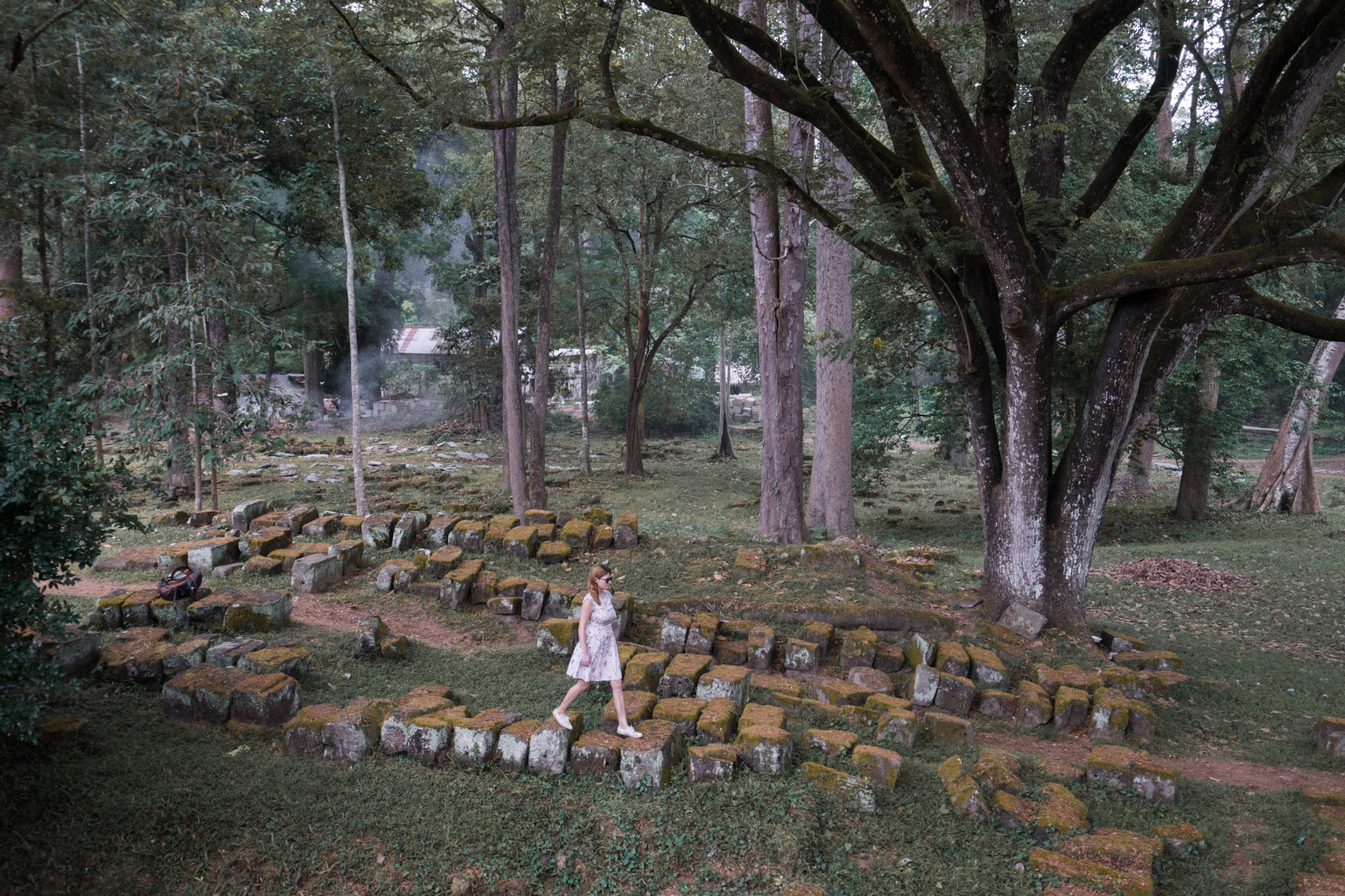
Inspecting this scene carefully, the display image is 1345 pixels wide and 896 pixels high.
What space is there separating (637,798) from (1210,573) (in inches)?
366

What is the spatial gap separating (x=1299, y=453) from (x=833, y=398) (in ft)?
31.7

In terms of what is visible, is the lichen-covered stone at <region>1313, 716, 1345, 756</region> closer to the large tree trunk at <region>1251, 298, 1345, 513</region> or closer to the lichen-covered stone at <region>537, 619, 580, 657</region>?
the lichen-covered stone at <region>537, 619, 580, 657</region>

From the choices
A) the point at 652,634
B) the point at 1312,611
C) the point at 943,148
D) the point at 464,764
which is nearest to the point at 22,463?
the point at 464,764

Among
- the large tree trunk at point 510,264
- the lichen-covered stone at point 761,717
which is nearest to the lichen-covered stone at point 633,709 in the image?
the lichen-covered stone at point 761,717

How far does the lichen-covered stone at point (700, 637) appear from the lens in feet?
21.3

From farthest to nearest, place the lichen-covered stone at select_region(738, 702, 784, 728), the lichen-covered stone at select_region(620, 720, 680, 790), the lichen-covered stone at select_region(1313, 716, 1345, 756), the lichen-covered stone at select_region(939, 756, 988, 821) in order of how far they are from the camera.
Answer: the lichen-covered stone at select_region(1313, 716, 1345, 756) < the lichen-covered stone at select_region(738, 702, 784, 728) < the lichen-covered stone at select_region(620, 720, 680, 790) < the lichen-covered stone at select_region(939, 756, 988, 821)

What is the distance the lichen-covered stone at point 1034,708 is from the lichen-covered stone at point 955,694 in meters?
0.34

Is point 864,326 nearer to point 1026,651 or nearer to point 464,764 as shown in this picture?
point 1026,651

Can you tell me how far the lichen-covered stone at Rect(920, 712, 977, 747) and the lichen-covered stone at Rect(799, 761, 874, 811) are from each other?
3.48 feet

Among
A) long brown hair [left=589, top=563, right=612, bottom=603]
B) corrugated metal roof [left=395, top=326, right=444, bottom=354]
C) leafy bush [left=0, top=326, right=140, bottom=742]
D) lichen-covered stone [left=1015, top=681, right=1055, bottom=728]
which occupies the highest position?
corrugated metal roof [left=395, top=326, right=444, bottom=354]

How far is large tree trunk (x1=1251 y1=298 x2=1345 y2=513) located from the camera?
45.8ft

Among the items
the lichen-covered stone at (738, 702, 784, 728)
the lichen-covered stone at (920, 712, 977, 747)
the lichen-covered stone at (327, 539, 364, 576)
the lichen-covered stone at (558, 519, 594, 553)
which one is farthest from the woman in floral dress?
the lichen-covered stone at (327, 539, 364, 576)

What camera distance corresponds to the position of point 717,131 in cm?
1413

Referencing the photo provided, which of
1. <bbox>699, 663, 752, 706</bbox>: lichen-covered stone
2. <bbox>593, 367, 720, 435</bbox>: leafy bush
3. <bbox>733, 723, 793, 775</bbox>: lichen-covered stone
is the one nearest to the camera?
<bbox>733, 723, 793, 775</bbox>: lichen-covered stone
